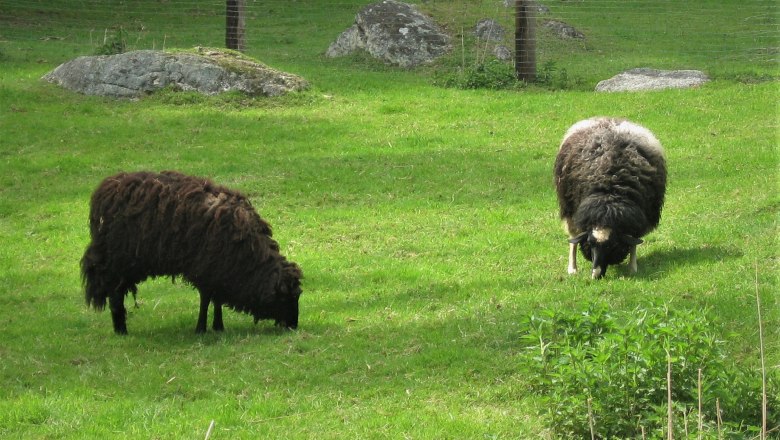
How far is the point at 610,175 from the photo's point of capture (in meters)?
12.3

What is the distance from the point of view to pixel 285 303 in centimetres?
1111

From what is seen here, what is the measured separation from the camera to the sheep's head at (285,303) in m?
11.0

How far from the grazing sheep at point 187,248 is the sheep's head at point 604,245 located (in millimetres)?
3418

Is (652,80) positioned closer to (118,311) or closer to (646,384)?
(118,311)

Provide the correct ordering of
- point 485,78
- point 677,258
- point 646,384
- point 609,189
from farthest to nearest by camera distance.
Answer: point 485,78, point 677,258, point 609,189, point 646,384

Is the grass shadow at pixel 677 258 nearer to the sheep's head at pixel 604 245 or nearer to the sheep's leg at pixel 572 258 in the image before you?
the sheep's head at pixel 604 245

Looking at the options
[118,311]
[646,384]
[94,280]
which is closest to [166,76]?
[94,280]

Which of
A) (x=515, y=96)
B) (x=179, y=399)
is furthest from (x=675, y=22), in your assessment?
(x=179, y=399)

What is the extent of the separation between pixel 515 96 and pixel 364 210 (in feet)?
24.2

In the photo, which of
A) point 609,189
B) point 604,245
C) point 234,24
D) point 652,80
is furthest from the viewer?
point 234,24

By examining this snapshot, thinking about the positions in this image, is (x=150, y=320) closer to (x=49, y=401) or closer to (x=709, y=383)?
(x=49, y=401)

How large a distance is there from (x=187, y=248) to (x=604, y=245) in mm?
4717

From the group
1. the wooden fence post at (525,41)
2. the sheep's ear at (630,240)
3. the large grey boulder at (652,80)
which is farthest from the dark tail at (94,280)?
the wooden fence post at (525,41)

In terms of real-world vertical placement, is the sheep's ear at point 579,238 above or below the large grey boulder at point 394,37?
below
